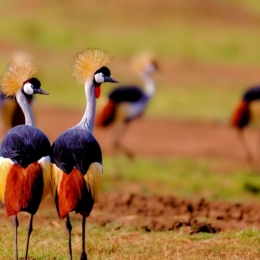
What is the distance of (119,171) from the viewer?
12328 millimetres

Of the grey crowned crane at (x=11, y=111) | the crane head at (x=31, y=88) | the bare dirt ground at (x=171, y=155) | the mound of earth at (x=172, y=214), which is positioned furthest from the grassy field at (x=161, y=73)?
the grey crowned crane at (x=11, y=111)

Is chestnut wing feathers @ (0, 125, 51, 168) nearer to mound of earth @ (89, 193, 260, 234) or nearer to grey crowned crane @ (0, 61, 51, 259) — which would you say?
grey crowned crane @ (0, 61, 51, 259)

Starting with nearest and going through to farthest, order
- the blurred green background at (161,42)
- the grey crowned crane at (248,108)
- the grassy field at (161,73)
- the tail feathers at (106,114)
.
Answer: the grassy field at (161,73)
the tail feathers at (106,114)
the grey crowned crane at (248,108)
the blurred green background at (161,42)

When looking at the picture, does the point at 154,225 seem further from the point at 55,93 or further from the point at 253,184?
the point at 55,93

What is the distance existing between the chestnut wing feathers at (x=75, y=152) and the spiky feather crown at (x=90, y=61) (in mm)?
539

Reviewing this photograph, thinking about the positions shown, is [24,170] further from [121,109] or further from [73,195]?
[121,109]

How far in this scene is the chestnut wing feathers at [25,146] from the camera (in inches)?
222

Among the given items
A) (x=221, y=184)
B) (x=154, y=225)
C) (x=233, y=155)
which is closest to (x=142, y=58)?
(x=233, y=155)

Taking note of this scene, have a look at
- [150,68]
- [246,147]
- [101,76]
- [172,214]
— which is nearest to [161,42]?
[150,68]

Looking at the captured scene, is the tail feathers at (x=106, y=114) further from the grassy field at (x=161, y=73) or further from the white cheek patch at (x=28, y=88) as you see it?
the white cheek patch at (x=28, y=88)

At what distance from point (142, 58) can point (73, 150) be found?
9.40m

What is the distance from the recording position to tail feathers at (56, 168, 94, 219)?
5551mm

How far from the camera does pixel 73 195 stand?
555 centimetres

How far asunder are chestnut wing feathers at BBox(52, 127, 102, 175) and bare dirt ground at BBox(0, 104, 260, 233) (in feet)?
5.52
